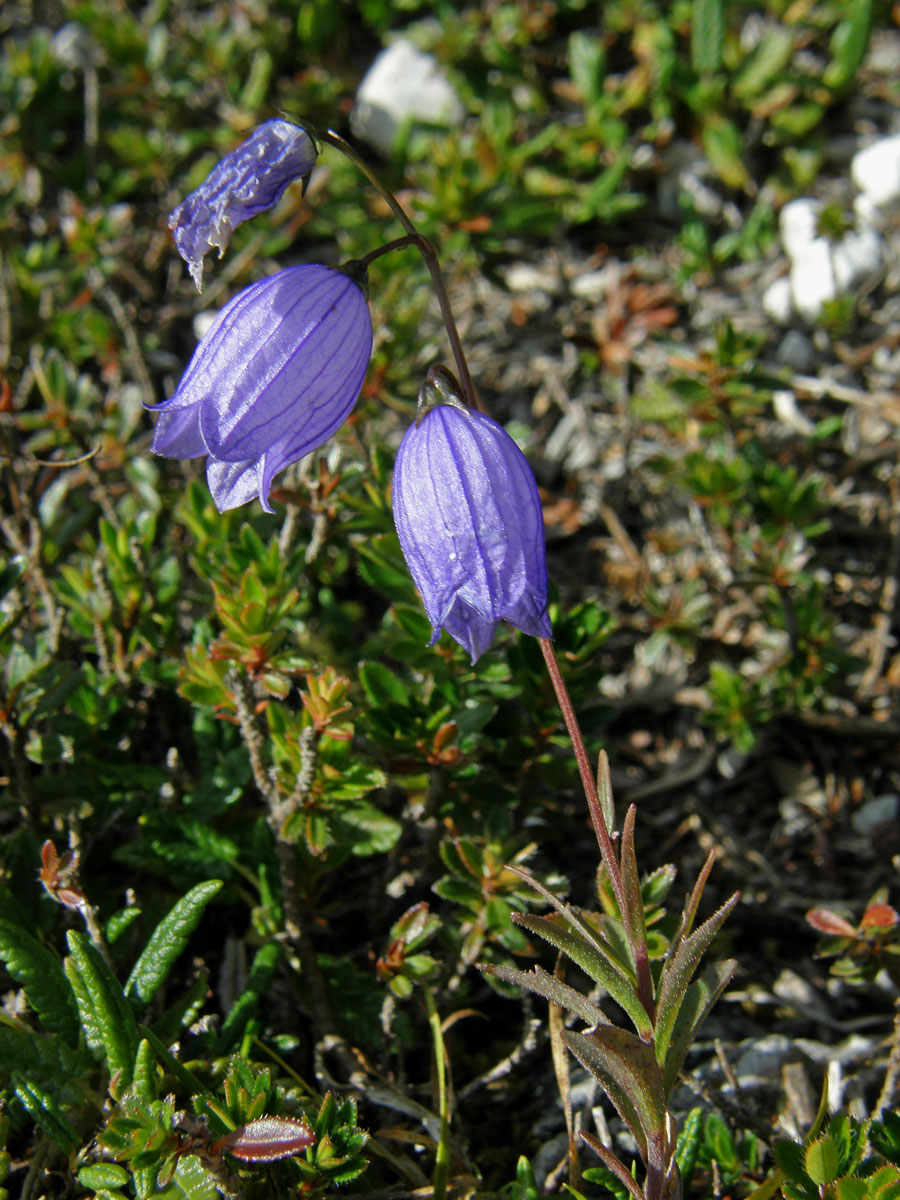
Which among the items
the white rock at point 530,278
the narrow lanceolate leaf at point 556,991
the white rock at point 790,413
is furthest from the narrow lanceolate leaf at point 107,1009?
the white rock at point 530,278

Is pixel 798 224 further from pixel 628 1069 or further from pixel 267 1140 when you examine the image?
pixel 267 1140

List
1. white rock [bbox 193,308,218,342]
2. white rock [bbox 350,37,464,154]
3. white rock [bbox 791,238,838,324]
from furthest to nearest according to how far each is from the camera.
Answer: white rock [bbox 350,37,464,154] → white rock [bbox 193,308,218,342] → white rock [bbox 791,238,838,324]

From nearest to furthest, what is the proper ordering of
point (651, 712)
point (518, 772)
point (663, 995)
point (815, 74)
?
point (663, 995), point (518, 772), point (651, 712), point (815, 74)

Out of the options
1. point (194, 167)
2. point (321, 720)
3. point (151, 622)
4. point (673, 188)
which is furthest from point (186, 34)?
point (321, 720)

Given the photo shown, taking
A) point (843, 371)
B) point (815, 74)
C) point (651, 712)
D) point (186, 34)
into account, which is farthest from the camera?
point (186, 34)

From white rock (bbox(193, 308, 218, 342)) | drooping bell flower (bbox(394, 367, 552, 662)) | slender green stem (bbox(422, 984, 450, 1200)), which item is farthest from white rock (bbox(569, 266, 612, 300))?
slender green stem (bbox(422, 984, 450, 1200))

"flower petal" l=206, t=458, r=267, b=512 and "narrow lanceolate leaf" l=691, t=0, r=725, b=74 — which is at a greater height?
"narrow lanceolate leaf" l=691, t=0, r=725, b=74

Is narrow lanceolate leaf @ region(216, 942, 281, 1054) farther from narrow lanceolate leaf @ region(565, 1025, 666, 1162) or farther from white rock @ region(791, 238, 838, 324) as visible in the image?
white rock @ region(791, 238, 838, 324)

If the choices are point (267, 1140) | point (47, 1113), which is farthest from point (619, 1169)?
point (47, 1113)

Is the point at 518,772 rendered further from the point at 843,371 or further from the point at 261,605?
the point at 843,371
